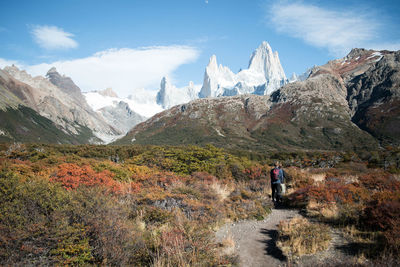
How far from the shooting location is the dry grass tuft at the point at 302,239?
6.14m

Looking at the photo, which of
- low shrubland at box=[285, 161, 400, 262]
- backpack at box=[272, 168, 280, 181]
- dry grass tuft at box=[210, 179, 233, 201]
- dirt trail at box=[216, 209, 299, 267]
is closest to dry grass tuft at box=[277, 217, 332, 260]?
dirt trail at box=[216, 209, 299, 267]

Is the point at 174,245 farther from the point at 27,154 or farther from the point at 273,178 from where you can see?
the point at 27,154

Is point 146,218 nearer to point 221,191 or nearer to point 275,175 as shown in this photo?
point 221,191

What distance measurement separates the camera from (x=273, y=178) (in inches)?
439

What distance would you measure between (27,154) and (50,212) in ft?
86.4

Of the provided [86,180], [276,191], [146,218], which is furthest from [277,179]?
[86,180]

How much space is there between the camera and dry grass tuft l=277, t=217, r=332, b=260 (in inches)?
242

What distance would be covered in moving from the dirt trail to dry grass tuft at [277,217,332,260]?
27cm

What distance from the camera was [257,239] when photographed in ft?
24.7

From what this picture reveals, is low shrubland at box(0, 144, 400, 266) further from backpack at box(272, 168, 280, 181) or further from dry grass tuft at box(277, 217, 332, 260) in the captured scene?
backpack at box(272, 168, 280, 181)

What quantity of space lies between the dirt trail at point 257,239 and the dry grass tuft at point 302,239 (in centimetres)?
27

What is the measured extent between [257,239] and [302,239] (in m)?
1.55

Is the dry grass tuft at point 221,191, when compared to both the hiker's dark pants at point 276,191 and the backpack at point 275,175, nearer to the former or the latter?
the hiker's dark pants at point 276,191

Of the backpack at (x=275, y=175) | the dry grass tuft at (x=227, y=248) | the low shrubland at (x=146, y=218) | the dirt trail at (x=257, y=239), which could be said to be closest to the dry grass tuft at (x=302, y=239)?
the low shrubland at (x=146, y=218)
